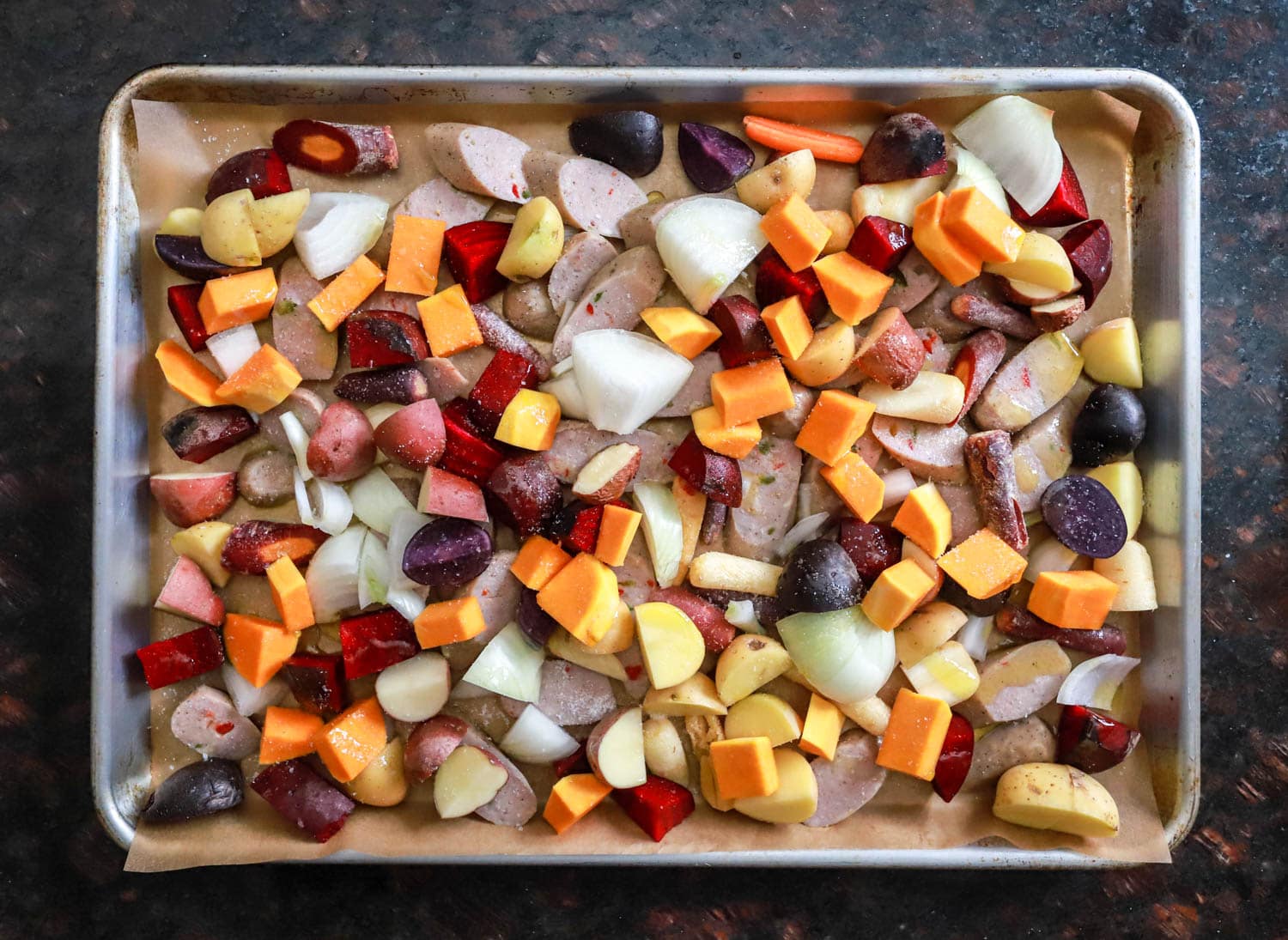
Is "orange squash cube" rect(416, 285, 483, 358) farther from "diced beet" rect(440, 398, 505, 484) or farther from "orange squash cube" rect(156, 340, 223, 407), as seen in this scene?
"orange squash cube" rect(156, 340, 223, 407)

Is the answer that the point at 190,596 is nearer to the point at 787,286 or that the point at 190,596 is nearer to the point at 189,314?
the point at 189,314

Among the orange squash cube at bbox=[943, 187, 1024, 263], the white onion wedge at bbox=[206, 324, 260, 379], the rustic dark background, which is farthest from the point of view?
the rustic dark background

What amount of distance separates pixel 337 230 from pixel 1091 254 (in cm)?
154

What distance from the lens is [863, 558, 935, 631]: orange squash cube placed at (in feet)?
6.05

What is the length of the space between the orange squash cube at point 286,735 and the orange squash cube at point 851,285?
1.37 meters

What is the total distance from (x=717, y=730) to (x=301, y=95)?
1.57 meters

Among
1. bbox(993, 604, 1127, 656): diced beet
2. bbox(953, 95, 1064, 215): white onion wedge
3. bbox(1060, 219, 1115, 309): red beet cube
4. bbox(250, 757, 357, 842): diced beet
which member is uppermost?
bbox(953, 95, 1064, 215): white onion wedge

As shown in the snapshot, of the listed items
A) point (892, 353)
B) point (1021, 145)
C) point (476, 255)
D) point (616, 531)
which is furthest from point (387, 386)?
point (1021, 145)

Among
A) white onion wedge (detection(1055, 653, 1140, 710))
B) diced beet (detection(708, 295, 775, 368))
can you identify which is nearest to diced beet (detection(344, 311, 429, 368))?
diced beet (detection(708, 295, 775, 368))

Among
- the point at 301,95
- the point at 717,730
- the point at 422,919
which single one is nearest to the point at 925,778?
the point at 717,730

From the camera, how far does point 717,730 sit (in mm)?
1914

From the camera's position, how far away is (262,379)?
1.87 m

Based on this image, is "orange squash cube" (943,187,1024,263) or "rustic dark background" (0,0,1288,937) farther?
"rustic dark background" (0,0,1288,937)

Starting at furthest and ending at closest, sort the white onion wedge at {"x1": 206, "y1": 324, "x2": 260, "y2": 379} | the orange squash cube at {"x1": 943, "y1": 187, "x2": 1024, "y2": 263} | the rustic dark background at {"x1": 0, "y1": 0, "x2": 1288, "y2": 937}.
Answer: the rustic dark background at {"x1": 0, "y1": 0, "x2": 1288, "y2": 937} → the white onion wedge at {"x1": 206, "y1": 324, "x2": 260, "y2": 379} → the orange squash cube at {"x1": 943, "y1": 187, "x2": 1024, "y2": 263}
